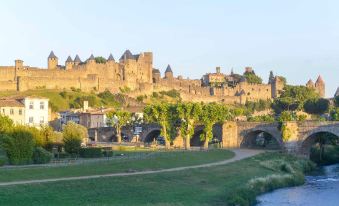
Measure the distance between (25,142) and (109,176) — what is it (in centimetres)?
885

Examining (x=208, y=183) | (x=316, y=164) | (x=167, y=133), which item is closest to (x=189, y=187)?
(x=208, y=183)

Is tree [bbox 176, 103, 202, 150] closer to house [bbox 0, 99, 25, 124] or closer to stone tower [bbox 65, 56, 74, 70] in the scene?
house [bbox 0, 99, 25, 124]

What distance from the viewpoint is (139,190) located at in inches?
1528

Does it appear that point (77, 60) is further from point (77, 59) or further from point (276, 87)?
point (276, 87)

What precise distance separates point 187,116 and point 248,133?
32.8ft

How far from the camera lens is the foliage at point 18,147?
150ft

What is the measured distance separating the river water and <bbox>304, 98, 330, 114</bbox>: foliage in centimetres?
7540

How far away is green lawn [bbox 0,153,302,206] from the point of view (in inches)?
1299

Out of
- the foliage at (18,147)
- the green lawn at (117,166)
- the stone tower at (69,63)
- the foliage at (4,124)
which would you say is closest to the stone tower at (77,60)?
the stone tower at (69,63)

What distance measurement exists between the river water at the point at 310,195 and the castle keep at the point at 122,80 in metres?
90.6

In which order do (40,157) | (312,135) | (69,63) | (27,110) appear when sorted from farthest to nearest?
(69,63) < (27,110) < (312,135) < (40,157)

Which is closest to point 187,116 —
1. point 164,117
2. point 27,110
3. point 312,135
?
point 164,117

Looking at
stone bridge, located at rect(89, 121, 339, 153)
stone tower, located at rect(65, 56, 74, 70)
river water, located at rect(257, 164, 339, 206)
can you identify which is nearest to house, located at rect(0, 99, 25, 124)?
stone bridge, located at rect(89, 121, 339, 153)

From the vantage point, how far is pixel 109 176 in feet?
133
